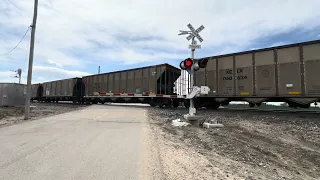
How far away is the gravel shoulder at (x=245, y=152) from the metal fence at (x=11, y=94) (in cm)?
2236

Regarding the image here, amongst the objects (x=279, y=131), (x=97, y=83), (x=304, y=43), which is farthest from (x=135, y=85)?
(x=279, y=131)

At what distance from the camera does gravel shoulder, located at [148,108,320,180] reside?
4.28 meters

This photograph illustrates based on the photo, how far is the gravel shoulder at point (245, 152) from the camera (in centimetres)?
428

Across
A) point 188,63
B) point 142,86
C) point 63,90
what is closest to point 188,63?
point 188,63

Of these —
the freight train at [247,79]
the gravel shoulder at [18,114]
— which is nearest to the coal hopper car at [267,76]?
the freight train at [247,79]

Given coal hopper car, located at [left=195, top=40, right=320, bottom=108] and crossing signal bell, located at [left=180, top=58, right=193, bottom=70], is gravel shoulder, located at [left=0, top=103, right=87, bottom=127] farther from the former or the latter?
coal hopper car, located at [left=195, top=40, right=320, bottom=108]

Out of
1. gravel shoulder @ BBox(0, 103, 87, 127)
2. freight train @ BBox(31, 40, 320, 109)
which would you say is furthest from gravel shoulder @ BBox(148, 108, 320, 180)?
gravel shoulder @ BBox(0, 103, 87, 127)

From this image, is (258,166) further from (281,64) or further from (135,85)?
(135,85)

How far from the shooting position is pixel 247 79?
15328mm

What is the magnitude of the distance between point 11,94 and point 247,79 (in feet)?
76.8

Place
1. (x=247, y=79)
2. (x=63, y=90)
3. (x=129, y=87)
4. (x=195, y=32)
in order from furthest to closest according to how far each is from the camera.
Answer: (x=63, y=90), (x=129, y=87), (x=247, y=79), (x=195, y=32)

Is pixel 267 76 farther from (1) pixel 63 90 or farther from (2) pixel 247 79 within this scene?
(1) pixel 63 90

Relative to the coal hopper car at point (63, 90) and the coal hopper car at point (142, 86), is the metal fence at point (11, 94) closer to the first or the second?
the coal hopper car at point (142, 86)

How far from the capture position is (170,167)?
4375mm
